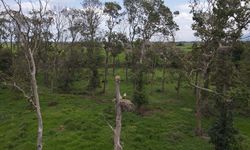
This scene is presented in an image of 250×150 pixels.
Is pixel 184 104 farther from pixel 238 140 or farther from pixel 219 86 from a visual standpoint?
pixel 238 140

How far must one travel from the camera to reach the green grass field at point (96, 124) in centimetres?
3406

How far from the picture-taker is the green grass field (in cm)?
3406

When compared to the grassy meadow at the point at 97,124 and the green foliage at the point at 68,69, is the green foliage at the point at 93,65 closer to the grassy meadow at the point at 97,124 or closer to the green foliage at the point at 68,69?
the green foliage at the point at 68,69

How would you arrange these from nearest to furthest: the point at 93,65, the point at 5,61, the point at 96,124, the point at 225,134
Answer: the point at 225,134 < the point at 96,124 < the point at 93,65 < the point at 5,61

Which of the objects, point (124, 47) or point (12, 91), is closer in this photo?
point (12, 91)

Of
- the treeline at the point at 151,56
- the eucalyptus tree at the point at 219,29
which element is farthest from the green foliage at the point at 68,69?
the eucalyptus tree at the point at 219,29

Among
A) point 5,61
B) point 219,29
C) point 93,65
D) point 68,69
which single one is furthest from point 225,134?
point 5,61

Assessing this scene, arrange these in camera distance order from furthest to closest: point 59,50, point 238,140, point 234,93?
point 59,50 < point 234,93 < point 238,140

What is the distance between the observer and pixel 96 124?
127ft

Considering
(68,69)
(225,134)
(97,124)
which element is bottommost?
(97,124)

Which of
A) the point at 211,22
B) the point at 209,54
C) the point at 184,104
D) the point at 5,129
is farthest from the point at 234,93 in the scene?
the point at 5,129

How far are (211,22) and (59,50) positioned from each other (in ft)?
108

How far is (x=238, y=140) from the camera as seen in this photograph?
104ft

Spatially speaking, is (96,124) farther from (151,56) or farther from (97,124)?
(151,56)
